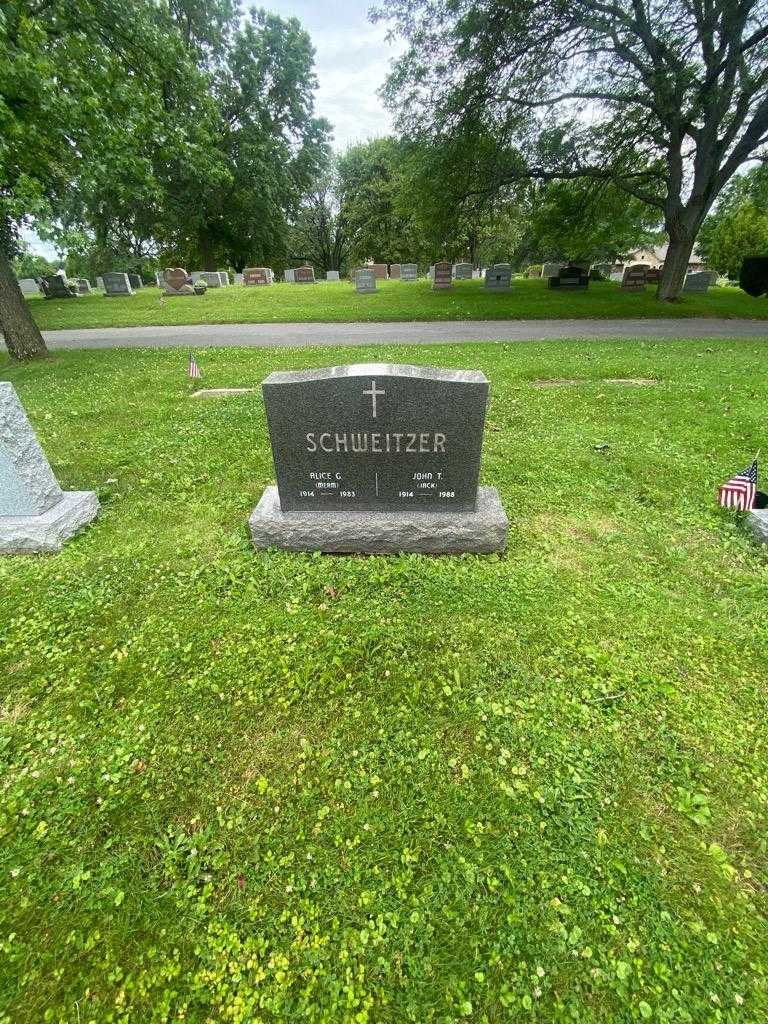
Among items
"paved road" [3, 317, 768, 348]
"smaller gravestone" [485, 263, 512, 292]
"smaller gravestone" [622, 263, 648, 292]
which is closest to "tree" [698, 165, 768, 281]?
"smaller gravestone" [622, 263, 648, 292]

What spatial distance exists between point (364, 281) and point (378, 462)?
82.9 feet

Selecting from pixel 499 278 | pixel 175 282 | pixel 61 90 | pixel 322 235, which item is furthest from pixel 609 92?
pixel 322 235

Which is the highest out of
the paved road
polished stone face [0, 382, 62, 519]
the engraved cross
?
the engraved cross

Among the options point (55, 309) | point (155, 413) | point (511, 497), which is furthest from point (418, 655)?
point (55, 309)

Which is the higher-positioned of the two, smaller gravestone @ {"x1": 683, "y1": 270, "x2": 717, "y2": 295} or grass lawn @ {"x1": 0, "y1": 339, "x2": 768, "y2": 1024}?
smaller gravestone @ {"x1": 683, "y1": 270, "x2": 717, "y2": 295}

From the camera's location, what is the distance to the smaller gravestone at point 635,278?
2470 cm

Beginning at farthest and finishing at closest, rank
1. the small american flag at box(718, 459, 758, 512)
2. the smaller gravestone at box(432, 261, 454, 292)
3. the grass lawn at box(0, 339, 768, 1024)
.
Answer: the smaller gravestone at box(432, 261, 454, 292) < the small american flag at box(718, 459, 758, 512) < the grass lawn at box(0, 339, 768, 1024)

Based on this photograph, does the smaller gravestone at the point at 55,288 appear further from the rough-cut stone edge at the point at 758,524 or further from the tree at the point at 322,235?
the rough-cut stone edge at the point at 758,524

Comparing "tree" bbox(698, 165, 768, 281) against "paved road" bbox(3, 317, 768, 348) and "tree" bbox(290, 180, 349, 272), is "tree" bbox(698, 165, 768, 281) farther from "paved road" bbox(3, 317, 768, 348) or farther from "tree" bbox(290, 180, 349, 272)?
"tree" bbox(290, 180, 349, 272)

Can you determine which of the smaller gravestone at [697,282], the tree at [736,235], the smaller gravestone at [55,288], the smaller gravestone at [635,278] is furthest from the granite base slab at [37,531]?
the tree at [736,235]

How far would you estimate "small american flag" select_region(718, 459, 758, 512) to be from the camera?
454cm

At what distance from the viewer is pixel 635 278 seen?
2500 cm

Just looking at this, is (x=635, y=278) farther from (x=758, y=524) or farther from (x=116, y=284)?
(x=116, y=284)

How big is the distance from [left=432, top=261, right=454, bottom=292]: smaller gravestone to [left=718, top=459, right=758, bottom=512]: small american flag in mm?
24538
